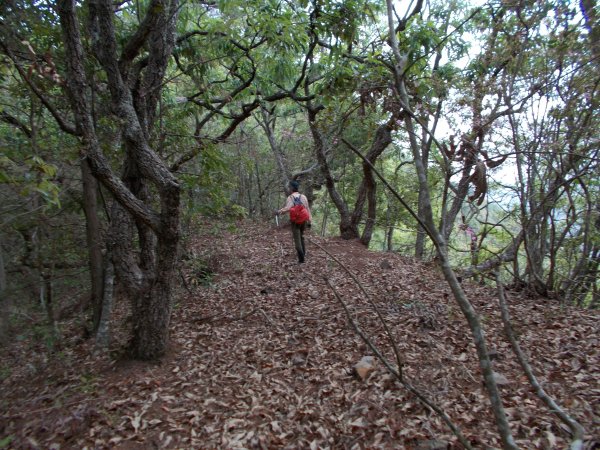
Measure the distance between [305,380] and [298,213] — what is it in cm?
383

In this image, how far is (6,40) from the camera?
14.4 feet

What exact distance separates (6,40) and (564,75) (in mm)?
7209

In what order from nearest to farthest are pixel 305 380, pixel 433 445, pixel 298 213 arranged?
pixel 433 445, pixel 305 380, pixel 298 213

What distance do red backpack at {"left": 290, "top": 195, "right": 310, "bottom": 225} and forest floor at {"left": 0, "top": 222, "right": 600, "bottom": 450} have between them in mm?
1639

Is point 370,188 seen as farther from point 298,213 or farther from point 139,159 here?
point 139,159

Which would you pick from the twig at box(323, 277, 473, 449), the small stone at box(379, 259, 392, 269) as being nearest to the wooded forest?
the twig at box(323, 277, 473, 449)

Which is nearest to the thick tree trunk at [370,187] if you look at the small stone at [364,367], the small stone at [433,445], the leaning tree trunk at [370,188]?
the leaning tree trunk at [370,188]

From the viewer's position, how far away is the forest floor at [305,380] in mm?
3279

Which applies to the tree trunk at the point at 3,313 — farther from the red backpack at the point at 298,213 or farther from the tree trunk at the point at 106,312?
the red backpack at the point at 298,213

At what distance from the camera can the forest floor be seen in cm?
328

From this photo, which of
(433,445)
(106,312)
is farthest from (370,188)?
(433,445)

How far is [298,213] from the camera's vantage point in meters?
7.37

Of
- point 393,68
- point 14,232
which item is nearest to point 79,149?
point 393,68

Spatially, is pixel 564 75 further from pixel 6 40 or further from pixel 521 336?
pixel 6 40
